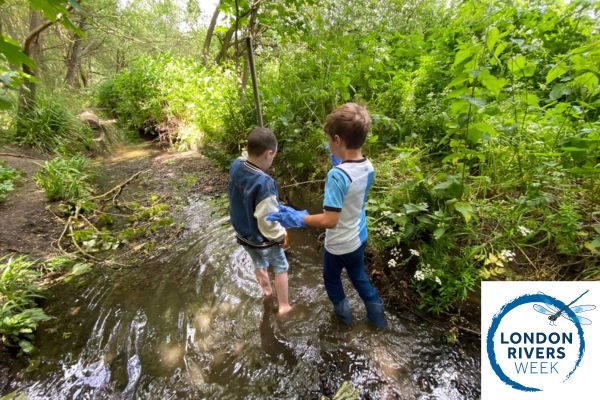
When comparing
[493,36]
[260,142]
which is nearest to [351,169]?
[260,142]

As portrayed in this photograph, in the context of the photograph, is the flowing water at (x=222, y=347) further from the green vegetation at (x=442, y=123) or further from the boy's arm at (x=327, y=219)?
the boy's arm at (x=327, y=219)

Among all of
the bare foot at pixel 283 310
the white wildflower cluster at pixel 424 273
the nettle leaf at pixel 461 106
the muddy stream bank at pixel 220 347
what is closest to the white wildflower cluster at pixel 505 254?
the white wildflower cluster at pixel 424 273

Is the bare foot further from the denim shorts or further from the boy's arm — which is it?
the boy's arm

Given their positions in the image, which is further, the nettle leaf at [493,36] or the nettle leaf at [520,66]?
the nettle leaf at [520,66]

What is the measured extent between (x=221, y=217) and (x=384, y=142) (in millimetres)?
2512

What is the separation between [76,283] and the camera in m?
3.09

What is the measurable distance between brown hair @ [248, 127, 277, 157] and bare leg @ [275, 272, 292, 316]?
41.6 inches

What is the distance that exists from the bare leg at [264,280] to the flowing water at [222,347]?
12 centimetres

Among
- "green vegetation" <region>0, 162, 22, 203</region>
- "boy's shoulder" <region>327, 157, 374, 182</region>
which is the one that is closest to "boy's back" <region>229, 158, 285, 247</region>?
"boy's shoulder" <region>327, 157, 374, 182</region>

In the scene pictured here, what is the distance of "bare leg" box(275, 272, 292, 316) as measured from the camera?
2.46 meters

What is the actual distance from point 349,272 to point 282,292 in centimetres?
71

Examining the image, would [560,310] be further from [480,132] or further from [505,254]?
[480,132]

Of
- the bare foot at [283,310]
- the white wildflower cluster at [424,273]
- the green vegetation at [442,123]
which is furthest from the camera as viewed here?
the bare foot at [283,310]

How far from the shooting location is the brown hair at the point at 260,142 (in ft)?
6.65
